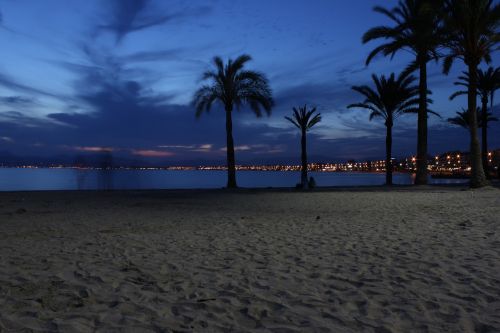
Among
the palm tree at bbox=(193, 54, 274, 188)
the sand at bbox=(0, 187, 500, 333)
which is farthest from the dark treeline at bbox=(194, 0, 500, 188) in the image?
the sand at bbox=(0, 187, 500, 333)

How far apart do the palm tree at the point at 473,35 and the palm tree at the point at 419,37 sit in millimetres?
648

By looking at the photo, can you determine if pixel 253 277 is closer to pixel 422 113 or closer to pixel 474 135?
pixel 474 135

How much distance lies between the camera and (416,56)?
78.9 ft

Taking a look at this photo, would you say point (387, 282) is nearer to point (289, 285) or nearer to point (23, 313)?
point (289, 285)

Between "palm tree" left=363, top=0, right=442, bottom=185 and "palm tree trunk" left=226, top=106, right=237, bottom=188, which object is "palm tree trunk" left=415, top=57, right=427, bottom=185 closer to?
"palm tree" left=363, top=0, right=442, bottom=185

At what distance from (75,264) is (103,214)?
676 centimetres

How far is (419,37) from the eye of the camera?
2159 centimetres

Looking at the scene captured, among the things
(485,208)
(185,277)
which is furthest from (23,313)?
(485,208)

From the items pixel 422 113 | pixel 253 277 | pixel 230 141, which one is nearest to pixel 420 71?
pixel 422 113

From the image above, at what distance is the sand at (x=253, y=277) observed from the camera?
12.5ft

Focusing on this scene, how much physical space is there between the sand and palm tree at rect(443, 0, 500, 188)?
39.2 ft

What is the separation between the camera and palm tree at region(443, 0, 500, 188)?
62.2 feet

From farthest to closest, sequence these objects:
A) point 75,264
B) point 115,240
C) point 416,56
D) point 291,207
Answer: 1. point 416,56
2. point 291,207
3. point 115,240
4. point 75,264

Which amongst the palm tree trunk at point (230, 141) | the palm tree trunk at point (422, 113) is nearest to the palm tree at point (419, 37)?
the palm tree trunk at point (422, 113)
